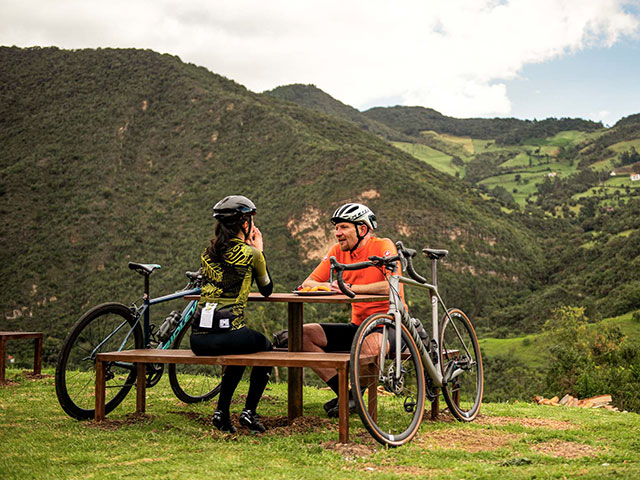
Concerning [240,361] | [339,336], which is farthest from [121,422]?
[339,336]

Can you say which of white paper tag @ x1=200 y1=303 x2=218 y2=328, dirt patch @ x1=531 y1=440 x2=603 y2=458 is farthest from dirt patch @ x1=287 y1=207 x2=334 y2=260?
dirt patch @ x1=531 y1=440 x2=603 y2=458

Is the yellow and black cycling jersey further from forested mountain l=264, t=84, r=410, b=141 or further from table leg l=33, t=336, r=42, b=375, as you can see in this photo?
forested mountain l=264, t=84, r=410, b=141

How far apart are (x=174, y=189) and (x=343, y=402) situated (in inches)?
2984

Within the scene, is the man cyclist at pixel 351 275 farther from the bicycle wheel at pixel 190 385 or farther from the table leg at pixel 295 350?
the bicycle wheel at pixel 190 385

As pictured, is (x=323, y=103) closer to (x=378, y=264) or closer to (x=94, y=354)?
(x=94, y=354)

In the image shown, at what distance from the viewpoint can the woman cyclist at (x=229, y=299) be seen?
520 cm

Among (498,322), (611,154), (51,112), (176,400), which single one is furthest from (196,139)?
(611,154)

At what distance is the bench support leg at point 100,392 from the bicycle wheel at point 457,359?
9.93 feet

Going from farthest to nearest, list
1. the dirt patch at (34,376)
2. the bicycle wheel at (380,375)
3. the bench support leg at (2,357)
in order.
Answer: the dirt patch at (34,376) → the bench support leg at (2,357) → the bicycle wheel at (380,375)

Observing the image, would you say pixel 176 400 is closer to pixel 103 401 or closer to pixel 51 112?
pixel 103 401

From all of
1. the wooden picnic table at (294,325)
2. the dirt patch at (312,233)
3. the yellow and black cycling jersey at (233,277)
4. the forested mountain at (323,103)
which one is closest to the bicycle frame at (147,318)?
the wooden picnic table at (294,325)

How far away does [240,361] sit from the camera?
5.03 metres

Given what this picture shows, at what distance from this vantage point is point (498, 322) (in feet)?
207

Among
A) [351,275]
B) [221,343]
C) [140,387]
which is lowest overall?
[140,387]
